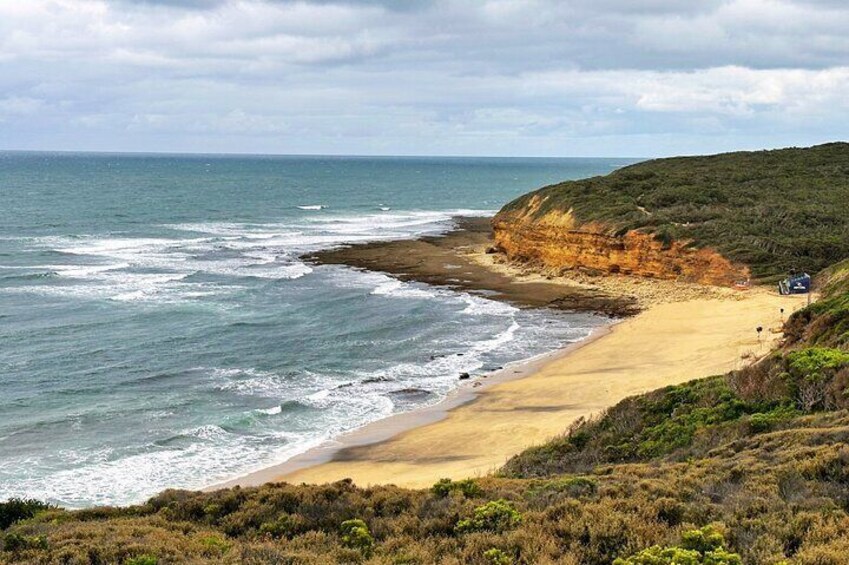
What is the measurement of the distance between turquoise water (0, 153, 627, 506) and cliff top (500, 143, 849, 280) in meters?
13.7

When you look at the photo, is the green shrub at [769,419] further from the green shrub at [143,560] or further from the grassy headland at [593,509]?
the green shrub at [143,560]

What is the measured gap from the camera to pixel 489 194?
15300 centimetres

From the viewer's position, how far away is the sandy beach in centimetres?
2331

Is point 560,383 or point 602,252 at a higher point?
point 602,252

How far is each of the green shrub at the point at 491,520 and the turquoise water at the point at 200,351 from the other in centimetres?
1218

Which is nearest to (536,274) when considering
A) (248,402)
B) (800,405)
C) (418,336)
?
(418,336)

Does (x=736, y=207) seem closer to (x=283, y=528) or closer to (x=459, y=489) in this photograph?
(x=459, y=489)

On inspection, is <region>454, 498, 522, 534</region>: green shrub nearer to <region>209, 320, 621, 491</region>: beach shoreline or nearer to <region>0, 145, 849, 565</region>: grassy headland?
<region>0, 145, 849, 565</region>: grassy headland

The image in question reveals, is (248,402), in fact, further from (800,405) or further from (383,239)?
(383,239)

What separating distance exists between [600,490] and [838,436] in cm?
438

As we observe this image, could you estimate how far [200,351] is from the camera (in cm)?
3622

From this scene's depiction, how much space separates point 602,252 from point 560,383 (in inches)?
1030

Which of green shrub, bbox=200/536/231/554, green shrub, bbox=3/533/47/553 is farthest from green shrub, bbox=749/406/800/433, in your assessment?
green shrub, bbox=3/533/47/553

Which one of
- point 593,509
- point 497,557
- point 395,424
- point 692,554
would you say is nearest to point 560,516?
point 593,509
